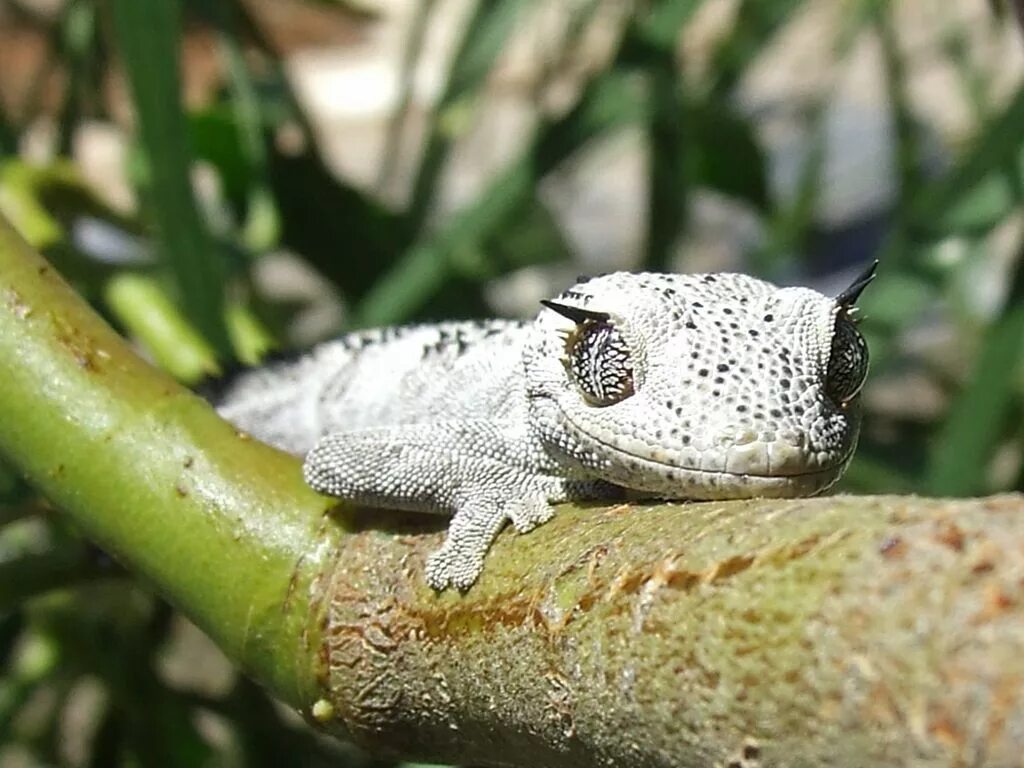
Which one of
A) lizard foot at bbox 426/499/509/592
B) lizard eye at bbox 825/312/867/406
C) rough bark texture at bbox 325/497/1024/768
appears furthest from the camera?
lizard eye at bbox 825/312/867/406

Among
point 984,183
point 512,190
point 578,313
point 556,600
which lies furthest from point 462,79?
point 556,600

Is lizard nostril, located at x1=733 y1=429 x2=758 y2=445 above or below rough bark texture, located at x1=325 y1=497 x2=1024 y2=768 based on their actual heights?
above

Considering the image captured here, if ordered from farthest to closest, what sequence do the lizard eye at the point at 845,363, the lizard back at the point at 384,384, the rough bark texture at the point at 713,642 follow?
1. the lizard back at the point at 384,384
2. the lizard eye at the point at 845,363
3. the rough bark texture at the point at 713,642

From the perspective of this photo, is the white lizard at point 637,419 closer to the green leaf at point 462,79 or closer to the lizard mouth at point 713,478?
the lizard mouth at point 713,478

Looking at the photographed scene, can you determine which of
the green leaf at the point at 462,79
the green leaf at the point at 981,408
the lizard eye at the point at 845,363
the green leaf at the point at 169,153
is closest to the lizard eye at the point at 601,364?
the lizard eye at the point at 845,363

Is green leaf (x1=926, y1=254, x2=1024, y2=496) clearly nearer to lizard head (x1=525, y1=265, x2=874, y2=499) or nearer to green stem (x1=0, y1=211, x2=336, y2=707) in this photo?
lizard head (x1=525, y1=265, x2=874, y2=499)

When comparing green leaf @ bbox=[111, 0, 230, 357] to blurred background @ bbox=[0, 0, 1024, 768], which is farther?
blurred background @ bbox=[0, 0, 1024, 768]

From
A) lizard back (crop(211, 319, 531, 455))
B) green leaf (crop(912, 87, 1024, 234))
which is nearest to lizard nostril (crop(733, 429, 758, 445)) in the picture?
lizard back (crop(211, 319, 531, 455))
